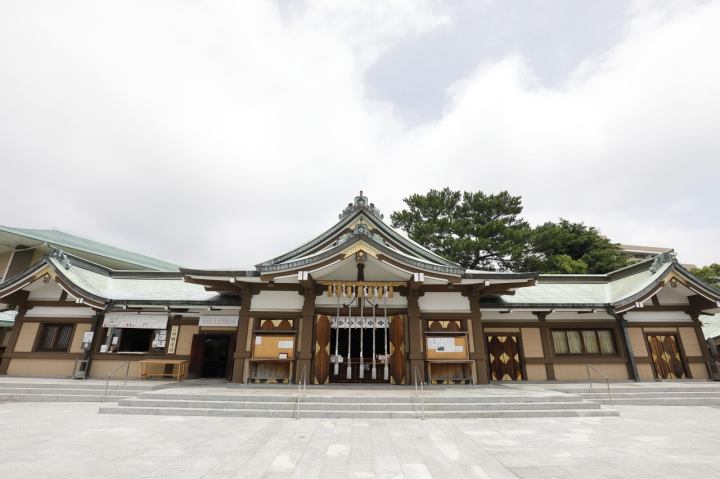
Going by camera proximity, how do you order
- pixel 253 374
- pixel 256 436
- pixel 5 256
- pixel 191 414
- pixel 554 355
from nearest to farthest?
1. pixel 256 436
2. pixel 191 414
3. pixel 253 374
4. pixel 554 355
5. pixel 5 256

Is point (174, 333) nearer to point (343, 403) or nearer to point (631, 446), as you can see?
point (343, 403)

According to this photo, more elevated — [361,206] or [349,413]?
[361,206]

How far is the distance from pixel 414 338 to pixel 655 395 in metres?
8.56

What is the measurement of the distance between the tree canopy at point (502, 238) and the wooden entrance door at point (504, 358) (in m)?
14.8

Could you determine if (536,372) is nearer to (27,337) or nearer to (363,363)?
(363,363)

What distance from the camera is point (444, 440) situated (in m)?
6.52

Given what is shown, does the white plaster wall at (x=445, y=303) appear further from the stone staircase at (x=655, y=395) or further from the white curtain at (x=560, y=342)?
the white curtain at (x=560, y=342)

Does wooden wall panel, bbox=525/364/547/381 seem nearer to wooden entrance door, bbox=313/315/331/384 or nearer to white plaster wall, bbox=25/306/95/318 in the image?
wooden entrance door, bbox=313/315/331/384

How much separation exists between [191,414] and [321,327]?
A: 5.44 metres

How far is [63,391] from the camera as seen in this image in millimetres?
11305

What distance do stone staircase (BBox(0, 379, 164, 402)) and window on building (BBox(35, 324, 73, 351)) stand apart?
3.16 metres

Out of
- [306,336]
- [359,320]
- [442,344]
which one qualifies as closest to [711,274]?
[442,344]

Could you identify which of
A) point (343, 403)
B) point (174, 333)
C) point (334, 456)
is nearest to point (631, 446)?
point (334, 456)

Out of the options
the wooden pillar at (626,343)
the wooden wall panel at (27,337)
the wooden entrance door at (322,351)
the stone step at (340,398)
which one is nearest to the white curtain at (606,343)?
the wooden pillar at (626,343)
